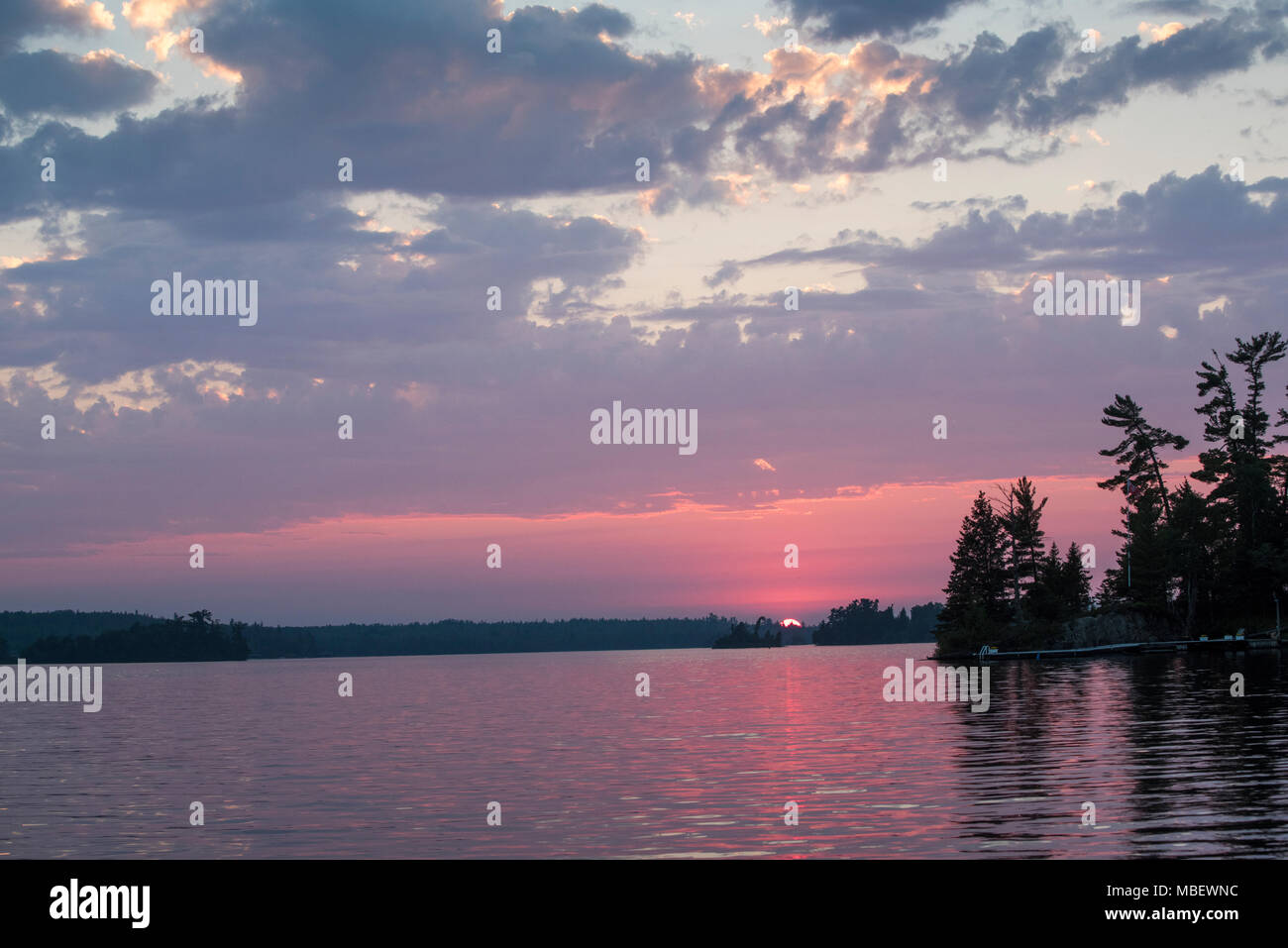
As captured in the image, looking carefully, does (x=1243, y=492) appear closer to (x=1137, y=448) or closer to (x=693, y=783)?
(x=1137, y=448)

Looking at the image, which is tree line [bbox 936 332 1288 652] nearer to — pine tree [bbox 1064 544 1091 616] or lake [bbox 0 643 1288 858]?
pine tree [bbox 1064 544 1091 616]

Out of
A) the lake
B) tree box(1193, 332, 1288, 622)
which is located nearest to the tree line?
tree box(1193, 332, 1288, 622)

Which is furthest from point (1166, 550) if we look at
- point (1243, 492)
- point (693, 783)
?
point (693, 783)

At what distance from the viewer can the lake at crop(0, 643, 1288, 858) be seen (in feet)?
99.5

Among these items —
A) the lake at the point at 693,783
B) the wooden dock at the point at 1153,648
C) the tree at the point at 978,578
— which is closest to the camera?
the lake at the point at 693,783

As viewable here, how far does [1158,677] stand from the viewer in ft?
347

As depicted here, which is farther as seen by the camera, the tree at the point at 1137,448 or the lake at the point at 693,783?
the tree at the point at 1137,448

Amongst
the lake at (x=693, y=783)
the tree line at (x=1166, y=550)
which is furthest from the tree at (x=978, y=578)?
the lake at (x=693, y=783)

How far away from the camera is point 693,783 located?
44.1m

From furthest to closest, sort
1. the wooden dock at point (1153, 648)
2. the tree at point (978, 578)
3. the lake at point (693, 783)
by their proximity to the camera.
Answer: the tree at point (978, 578)
the wooden dock at point (1153, 648)
the lake at point (693, 783)

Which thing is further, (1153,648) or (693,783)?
(1153,648)

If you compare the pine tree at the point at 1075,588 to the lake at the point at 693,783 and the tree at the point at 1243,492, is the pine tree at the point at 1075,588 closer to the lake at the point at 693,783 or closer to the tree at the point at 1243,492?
the tree at the point at 1243,492

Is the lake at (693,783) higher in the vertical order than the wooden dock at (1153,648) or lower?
A: higher

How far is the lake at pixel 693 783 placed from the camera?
3031 centimetres
